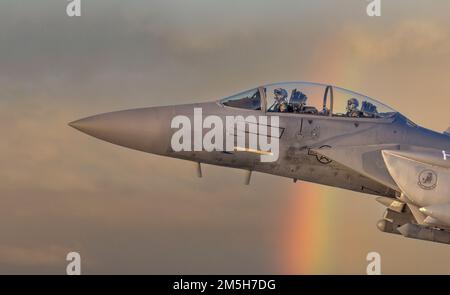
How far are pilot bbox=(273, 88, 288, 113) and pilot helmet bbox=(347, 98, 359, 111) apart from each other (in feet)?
5.83

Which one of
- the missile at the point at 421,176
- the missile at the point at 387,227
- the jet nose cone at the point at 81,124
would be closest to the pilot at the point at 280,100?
the missile at the point at 421,176

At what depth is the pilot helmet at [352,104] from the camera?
28.0 meters

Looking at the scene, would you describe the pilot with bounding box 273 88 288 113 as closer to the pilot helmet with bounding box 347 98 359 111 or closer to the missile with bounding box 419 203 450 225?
the pilot helmet with bounding box 347 98 359 111

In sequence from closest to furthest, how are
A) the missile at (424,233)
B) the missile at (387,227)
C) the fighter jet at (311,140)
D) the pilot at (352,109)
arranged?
1. the fighter jet at (311,140)
2. the pilot at (352,109)
3. the missile at (424,233)
4. the missile at (387,227)

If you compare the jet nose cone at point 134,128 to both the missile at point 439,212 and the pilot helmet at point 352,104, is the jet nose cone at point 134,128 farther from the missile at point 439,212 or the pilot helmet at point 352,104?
the missile at point 439,212

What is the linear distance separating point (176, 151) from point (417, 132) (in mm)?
6754

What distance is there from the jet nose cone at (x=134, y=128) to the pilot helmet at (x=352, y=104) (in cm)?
509

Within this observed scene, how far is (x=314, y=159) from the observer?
2725 cm

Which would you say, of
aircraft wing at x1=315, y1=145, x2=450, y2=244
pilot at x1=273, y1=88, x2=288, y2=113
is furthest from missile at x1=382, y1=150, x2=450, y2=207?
pilot at x1=273, y1=88, x2=288, y2=113

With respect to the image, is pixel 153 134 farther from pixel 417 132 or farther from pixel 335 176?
pixel 417 132

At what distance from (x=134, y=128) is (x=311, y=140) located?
182 inches

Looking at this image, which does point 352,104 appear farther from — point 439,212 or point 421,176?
A: point 439,212

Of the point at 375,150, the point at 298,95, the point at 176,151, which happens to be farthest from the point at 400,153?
the point at 176,151

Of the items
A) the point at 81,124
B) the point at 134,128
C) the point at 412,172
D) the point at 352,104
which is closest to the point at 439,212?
the point at 412,172
